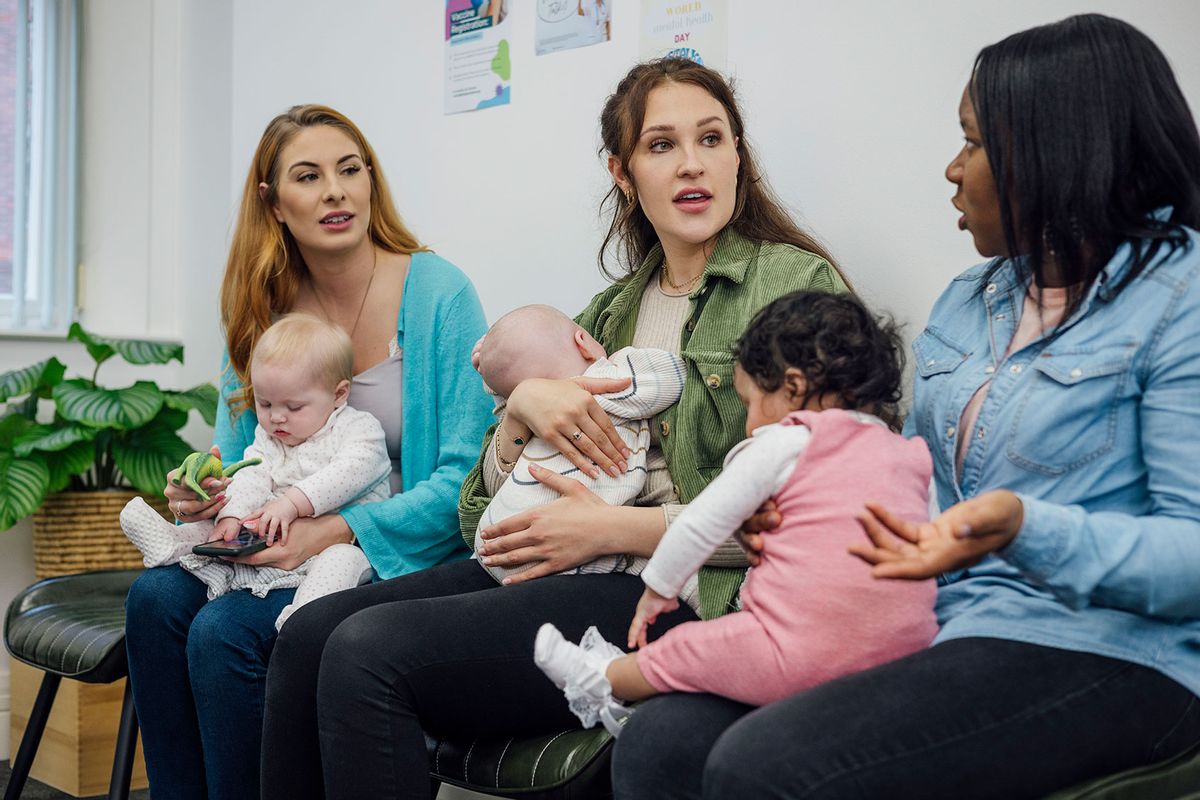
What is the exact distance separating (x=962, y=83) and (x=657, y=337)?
0.65 metres

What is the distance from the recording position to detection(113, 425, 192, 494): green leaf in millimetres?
3283

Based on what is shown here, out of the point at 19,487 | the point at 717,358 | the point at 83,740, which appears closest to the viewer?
the point at 717,358

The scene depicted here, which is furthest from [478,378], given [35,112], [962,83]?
[35,112]

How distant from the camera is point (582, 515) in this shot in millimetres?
1678

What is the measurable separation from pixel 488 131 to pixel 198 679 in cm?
151

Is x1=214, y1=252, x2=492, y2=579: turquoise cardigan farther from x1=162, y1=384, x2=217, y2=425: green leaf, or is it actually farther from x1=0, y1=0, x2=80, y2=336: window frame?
x1=0, y1=0, x2=80, y2=336: window frame

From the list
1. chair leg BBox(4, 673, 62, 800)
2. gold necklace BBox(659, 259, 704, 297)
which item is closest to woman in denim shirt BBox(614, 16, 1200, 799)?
gold necklace BBox(659, 259, 704, 297)

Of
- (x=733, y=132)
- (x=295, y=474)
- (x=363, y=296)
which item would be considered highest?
(x=733, y=132)

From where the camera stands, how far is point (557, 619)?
1.59 metres

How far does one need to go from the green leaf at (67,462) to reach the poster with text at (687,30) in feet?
6.34

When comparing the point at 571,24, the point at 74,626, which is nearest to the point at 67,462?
the point at 74,626

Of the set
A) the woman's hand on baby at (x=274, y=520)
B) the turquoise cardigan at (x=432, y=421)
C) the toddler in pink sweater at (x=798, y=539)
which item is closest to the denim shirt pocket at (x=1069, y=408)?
the toddler in pink sweater at (x=798, y=539)

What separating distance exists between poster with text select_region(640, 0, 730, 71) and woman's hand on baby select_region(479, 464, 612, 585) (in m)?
0.99

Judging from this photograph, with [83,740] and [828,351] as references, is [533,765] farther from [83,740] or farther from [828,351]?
[83,740]
